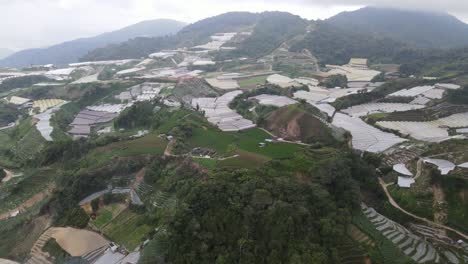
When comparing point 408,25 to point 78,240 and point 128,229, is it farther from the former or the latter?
point 78,240

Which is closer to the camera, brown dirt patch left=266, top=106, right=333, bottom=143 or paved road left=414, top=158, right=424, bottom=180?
paved road left=414, top=158, right=424, bottom=180

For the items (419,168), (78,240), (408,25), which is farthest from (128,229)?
(408,25)

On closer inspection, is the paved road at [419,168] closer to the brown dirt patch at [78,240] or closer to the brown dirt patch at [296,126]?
the brown dirt patch at [296,126]

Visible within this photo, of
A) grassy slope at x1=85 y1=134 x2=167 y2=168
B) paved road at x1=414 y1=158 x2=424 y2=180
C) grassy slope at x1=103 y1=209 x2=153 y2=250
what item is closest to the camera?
grassy slope at x1=103 y1=209 x2=153 y2=250

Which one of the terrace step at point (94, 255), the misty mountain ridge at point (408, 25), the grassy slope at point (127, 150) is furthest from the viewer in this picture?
the misty mountain ridge at point (408, 25)

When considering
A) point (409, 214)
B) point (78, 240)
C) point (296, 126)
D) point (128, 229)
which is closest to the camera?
point (78, 240)

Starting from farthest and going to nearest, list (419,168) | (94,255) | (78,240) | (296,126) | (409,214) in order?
(296,126), (419,168), (409,214), (78,240), (94,255)

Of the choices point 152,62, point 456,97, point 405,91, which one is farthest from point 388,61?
point 152,62

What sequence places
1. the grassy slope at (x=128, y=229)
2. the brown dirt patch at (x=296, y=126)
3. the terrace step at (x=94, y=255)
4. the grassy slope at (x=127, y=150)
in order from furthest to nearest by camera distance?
the brown dirt patch at (x=296, y=126), the grassy slope at (x=127, y=150), the grassy slope at (x=128, y=229), the terrace step at (x=94, y=255)

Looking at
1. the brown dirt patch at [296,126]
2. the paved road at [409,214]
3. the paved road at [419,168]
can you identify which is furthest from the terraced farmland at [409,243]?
the brown dirt patch at [296,126]

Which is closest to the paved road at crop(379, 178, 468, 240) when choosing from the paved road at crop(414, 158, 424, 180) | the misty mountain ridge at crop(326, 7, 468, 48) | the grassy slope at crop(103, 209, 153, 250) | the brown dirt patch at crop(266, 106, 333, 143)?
the paved road at crop(414, 158, 424, 180)

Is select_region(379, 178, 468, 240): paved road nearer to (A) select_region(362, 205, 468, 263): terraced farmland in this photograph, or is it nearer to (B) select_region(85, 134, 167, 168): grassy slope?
(A) select_region(362, 205, 468, 263): terraced farmland
